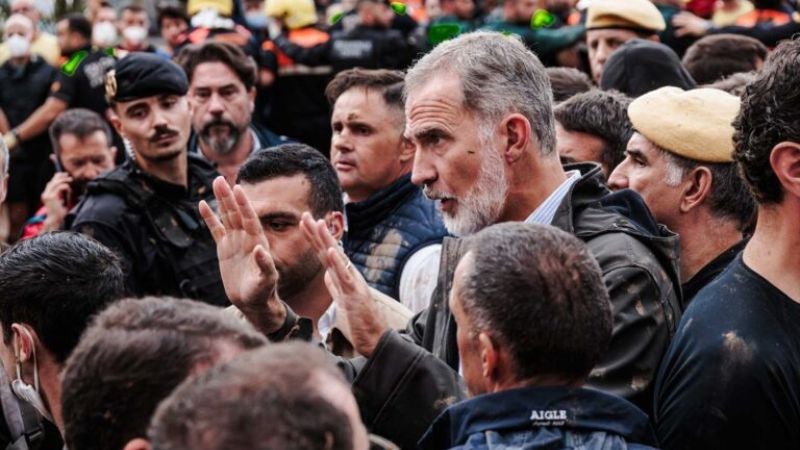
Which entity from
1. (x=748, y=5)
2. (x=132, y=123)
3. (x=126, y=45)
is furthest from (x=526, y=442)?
(x=126, y=45)

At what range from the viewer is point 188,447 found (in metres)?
1.99

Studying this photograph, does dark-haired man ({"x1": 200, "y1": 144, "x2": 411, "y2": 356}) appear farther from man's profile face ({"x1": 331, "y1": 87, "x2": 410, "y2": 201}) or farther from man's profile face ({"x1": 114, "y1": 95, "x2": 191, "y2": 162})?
man's profile face ({"x1": 114, "y1": 95, "x2": 191, "y2": 162})

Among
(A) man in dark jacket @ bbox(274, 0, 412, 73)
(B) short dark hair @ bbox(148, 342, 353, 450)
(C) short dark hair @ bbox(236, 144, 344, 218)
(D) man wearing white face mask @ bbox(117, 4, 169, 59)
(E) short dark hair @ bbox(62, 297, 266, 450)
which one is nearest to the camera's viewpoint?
(B) short dark hair @ bbox(148, 342, 353, 450)

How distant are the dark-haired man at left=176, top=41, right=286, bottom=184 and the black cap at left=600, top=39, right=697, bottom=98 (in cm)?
222

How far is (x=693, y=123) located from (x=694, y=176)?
7.3 inches

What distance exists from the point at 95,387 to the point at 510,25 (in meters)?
8.85

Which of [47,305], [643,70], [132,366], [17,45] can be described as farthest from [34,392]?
[17,45]

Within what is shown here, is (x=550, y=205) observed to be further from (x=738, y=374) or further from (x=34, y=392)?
(x=34, y=392)

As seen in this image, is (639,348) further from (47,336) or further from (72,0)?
(72,0)

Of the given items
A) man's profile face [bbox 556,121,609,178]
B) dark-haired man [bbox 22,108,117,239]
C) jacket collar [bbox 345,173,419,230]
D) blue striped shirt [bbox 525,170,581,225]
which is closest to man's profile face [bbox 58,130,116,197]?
dark-haired man [bbox 22,108,117,239]

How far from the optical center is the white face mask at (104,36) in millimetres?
12516

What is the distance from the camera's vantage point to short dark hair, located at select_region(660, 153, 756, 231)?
454cm

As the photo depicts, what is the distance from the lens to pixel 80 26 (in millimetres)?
11766

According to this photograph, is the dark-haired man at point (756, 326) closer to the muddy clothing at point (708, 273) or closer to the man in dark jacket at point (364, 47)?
the muddy clothing at point (708, 273)
